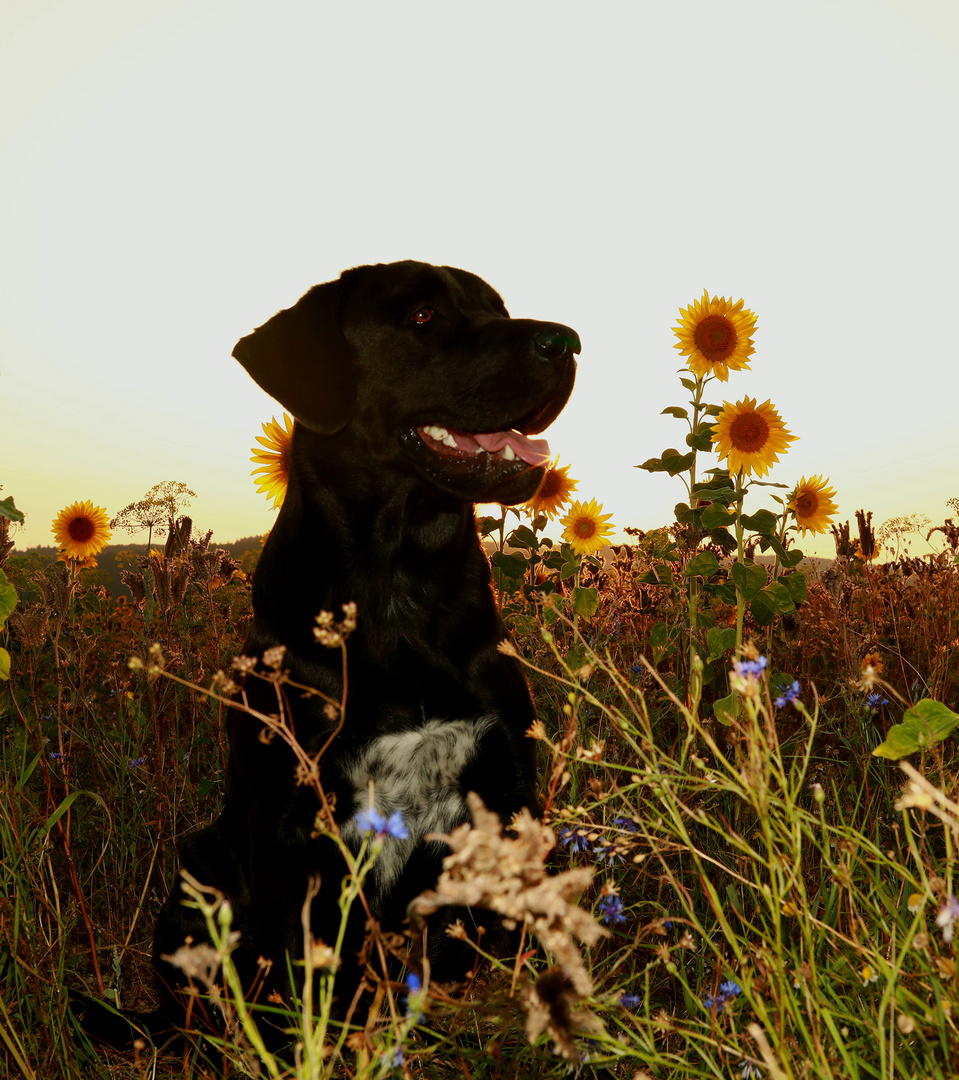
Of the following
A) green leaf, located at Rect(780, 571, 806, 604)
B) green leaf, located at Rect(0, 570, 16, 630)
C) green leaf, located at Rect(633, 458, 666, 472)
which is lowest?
green leaf, located at Rect(0, 570, 16, 630)

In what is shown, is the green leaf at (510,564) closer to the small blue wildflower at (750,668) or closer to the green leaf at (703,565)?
the green leaf at (703,565)

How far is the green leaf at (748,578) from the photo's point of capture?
298cm

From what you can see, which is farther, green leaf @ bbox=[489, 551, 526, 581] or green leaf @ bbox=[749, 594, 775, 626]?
green leaf @ bbox=[489, 551, 526, 581]

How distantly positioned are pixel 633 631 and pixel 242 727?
7.40 feet

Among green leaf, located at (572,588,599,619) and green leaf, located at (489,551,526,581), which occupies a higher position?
green leaf, located at (489,551,526,581)

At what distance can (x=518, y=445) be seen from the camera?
2910 millimetres

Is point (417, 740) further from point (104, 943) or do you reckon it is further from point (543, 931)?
point (543, 931)

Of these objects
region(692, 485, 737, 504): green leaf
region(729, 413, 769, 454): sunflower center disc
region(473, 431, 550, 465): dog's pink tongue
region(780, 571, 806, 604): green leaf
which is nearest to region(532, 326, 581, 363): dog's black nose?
region(473, 431, 550, 465): dog's pink tongue

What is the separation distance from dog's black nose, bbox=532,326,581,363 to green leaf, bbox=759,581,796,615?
109 centimetres

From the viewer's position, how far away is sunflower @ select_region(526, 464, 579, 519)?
4512mm

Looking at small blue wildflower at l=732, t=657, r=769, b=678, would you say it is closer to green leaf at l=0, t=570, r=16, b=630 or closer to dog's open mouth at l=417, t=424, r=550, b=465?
green leaf at l=0, t=570, r=16, b=630

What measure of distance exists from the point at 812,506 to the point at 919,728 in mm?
2572

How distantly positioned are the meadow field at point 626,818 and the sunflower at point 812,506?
0.02 metres

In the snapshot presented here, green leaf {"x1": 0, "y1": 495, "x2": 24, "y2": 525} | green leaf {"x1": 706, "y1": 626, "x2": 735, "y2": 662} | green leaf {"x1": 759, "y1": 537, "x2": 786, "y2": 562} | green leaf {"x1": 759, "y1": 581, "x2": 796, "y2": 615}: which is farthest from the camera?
green leaf {"x1": 759, "y1": 537, "x2": 786, "y2": 562}
